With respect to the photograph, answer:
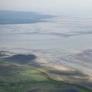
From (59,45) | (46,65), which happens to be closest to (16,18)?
(59,45)

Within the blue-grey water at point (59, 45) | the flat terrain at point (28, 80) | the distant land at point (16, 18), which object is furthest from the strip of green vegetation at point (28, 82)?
the distant land at point (16, 18)

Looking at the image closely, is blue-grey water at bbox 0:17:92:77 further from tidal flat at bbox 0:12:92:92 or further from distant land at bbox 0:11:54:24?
distant land at bbox 0:11:54:24

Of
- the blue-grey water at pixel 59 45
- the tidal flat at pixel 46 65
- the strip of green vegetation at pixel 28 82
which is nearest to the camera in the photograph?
the strip of green vegetation at pixel 28 82

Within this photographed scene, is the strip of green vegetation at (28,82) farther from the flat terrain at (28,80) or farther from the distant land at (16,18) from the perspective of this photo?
the distant land at (16,18)

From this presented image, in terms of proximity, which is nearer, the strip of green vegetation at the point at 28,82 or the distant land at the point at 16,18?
the strip of green vegetation at the point at 28,82

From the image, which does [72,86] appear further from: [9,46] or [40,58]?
[9,46]

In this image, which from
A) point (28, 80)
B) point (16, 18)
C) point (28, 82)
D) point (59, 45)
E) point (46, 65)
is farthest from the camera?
point (16, 18)

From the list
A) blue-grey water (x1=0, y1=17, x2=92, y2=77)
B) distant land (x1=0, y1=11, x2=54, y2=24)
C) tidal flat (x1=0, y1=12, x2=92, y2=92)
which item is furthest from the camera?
distant land (x1=0, y1=11, x2=54, y2=24)

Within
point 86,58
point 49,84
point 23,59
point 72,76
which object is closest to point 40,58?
point 23,59

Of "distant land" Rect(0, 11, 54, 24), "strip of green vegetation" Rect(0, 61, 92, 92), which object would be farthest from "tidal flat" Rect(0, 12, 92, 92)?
"distant land" Rect(0, 11, 54, 24)

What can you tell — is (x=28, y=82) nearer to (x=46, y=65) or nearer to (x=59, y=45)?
(x=46, y=65)

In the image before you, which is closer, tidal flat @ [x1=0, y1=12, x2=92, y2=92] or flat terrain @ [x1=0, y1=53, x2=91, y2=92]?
flat terrain @ [x1=0, y1=53, x2=91, y2=92]
